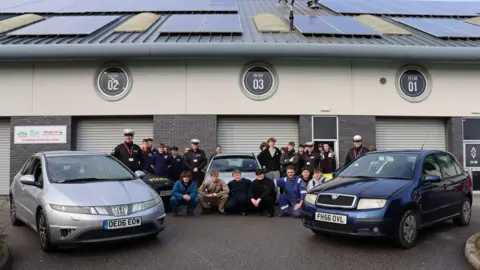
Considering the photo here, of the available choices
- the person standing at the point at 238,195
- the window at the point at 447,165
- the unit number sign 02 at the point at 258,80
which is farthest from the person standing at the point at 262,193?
the unit number sign 02 at the point at 258,80

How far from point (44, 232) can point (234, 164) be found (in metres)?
5.19

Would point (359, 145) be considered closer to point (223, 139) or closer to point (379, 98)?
point (379, 98)

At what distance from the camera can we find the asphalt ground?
494cm

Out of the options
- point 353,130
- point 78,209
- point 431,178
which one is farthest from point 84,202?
→ point 353,130

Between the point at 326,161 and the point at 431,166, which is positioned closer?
the point at 431,166

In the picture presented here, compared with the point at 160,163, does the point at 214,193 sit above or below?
below

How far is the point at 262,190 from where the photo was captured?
27.4ft

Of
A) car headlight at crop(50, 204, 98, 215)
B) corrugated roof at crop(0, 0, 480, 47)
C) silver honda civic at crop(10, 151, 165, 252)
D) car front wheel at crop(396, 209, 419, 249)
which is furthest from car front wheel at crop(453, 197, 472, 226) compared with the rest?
corrugated roof at crop(0, 0, 480, 47)

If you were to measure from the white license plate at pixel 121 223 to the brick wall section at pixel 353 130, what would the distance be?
8.68 meters

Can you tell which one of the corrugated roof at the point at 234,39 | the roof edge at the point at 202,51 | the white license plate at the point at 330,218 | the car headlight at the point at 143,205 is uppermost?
the corrugated roof at the point at 234,39

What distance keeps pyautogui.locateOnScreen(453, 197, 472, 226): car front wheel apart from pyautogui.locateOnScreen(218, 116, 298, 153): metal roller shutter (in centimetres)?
619

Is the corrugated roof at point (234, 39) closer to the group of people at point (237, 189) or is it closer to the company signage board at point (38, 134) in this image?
the company signage board at point (38, 134)

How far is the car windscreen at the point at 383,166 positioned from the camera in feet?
20.3

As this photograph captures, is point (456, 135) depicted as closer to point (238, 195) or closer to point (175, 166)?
point (238, 195)
